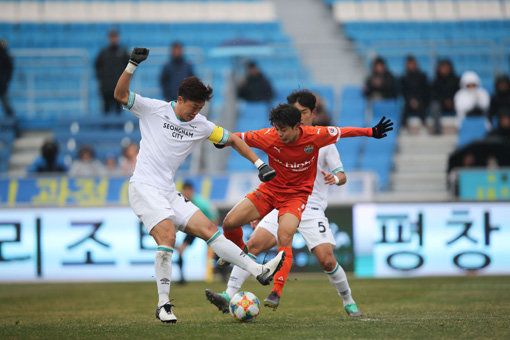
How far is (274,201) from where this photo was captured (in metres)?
7.95

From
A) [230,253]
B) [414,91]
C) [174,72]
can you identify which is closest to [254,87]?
[174,72]

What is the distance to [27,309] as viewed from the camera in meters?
9.35

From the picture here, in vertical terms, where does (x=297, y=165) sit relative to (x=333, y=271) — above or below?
above

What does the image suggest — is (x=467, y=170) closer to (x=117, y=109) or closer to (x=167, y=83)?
(x=167, y=83)

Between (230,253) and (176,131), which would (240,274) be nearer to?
(230,253)

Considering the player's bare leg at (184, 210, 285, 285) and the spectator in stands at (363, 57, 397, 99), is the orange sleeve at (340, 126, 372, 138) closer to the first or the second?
the player's bare leg at (184, 210, 285, 285)

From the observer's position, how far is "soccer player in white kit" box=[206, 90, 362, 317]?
26.1ft

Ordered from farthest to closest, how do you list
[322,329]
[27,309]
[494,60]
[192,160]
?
1. [494,60]
2. [192,160]
3. [27,309]
4. [322,329]

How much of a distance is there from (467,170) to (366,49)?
15.7ft

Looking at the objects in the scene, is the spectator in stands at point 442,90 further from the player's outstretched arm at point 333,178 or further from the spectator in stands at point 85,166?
the player's outstretched arm at point 333,178

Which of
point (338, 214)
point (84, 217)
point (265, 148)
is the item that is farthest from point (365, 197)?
point (265, 148)

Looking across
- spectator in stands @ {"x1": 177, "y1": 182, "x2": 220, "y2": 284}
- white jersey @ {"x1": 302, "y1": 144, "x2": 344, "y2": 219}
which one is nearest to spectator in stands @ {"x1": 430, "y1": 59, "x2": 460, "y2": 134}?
spectator in stands @ {"x1": 177, "y1": 182, "x2": 220, "y2": 284}

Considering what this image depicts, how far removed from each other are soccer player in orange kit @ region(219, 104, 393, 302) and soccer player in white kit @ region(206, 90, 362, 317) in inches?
9.5

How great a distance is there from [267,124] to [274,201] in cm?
888
